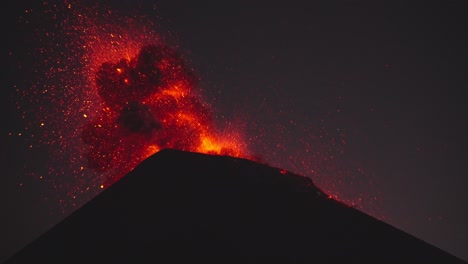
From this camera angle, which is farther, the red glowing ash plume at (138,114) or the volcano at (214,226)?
the red glowing ash plume at (138,114)

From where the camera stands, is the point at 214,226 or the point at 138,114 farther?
the point at 138,114

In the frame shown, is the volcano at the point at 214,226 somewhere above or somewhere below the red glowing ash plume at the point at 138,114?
above

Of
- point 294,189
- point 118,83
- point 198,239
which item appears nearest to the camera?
point 198,239

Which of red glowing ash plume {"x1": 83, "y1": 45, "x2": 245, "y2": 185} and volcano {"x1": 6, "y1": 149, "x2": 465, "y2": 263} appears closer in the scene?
volcano {"x1": 6, "y1": 149, "x2": 465, "y2": 263}

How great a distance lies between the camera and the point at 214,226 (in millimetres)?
3199

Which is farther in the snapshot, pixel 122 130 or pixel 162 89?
pixel 162 89

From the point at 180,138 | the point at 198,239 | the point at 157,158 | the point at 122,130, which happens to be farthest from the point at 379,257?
the point at 180,138

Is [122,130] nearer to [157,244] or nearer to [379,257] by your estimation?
[157,244]

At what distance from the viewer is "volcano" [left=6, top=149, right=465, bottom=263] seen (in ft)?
9.30

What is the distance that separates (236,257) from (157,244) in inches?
31.5

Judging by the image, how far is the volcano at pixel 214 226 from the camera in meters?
2.83

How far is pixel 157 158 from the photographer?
4551mm

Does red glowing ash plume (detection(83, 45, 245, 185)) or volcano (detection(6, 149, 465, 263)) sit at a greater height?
volcano (detection(6, 149, 465, 263))

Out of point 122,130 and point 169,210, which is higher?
point 169,210
